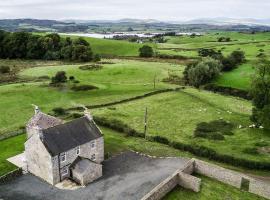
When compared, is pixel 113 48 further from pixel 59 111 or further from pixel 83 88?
pixel 59 111

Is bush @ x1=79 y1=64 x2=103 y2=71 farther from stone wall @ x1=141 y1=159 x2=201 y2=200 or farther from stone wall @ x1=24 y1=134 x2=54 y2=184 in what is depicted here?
stone wall @ x1=141 y1=159 x2=201 y2=200

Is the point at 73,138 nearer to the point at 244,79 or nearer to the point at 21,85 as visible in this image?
the point at 21,85

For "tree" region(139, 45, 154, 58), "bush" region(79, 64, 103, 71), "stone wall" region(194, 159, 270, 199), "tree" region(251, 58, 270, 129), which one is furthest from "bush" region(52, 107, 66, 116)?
"tree" region(139, 45, 154, 58)

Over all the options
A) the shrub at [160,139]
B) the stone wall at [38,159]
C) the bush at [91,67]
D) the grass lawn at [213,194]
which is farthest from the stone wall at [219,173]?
the bush at [91,67]

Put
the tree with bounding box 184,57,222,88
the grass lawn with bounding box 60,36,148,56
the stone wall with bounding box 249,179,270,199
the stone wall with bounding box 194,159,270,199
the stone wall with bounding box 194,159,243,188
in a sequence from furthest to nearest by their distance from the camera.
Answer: the grass lawn with bounding box 60,36,148,56
the tree with bounding box 184,57,222,88
the stone wall with bounding box 194,159,243,188
the stone wall with bounding box 194,159,270,199
the stone wall with bounding box 249,179,270,199

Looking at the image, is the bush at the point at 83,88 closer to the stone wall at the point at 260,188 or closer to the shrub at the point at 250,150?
the shrub at the point at 250,150
